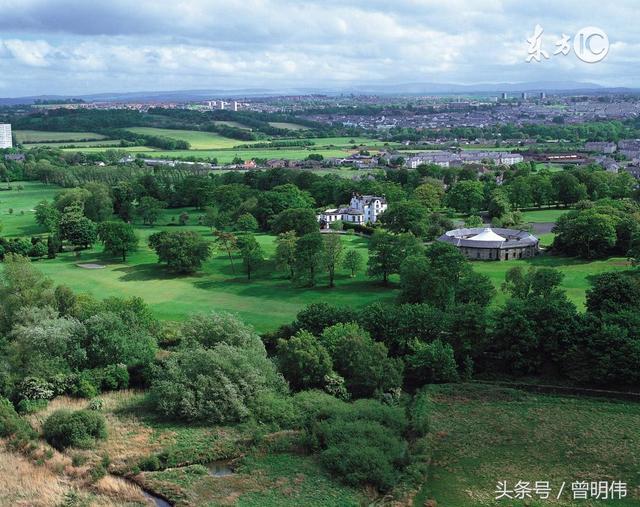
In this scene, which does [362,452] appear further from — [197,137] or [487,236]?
[197,137]

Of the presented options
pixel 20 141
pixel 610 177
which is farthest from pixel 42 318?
pixel 20 141

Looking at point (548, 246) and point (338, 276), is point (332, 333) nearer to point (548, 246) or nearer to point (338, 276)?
point (338, 276)

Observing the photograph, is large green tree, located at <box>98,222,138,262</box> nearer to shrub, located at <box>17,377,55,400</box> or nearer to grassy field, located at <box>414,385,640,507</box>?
shrub, located at <box>17,377,55,400</box>

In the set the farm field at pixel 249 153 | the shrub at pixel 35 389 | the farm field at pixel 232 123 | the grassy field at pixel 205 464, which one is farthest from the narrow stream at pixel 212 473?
the farm field at pixel 232 123

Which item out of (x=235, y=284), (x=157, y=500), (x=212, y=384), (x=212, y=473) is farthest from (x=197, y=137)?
(x=157, y=500)

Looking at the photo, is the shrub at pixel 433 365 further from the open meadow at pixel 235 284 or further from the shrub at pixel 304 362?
the open meadow at pixel 235 284

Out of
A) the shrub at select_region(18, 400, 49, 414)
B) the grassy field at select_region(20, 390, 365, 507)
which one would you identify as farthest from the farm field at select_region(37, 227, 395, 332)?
the shrub at select_region(18, 400, 49, 414)
